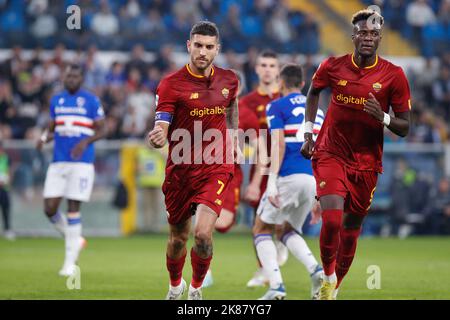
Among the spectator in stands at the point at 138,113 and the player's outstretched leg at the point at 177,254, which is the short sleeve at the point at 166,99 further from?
the spectator in stands at the point at 138,113

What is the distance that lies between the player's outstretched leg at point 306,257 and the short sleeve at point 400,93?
2.19 meters

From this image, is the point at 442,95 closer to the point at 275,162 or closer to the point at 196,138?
the point at 275,162

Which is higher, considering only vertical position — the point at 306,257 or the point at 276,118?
the point at 276,118

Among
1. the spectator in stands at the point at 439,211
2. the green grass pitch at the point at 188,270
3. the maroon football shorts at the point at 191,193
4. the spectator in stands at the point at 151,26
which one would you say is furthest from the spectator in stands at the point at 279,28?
the maroon football shorts at the point at 191,193

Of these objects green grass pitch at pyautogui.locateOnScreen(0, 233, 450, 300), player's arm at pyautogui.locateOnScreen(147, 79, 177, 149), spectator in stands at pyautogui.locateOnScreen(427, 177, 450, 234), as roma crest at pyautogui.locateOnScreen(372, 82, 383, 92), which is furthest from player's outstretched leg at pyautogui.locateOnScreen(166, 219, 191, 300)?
spectator in stands at pyautogui.locateOnScreen(427, 177, 450, 234)

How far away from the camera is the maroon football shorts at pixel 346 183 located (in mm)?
9578

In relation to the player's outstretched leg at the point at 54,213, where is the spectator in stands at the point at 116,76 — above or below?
above

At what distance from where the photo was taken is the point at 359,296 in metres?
11.1

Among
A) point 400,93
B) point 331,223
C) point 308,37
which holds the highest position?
point 308,37

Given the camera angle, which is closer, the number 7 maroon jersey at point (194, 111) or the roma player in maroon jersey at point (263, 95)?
the number 7 maroon jersey at point (194, 111)

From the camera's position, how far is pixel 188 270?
1376 centimetres

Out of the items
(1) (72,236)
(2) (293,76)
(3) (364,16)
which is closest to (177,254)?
(2) (293,76)

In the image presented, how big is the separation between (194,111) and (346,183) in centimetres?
161
